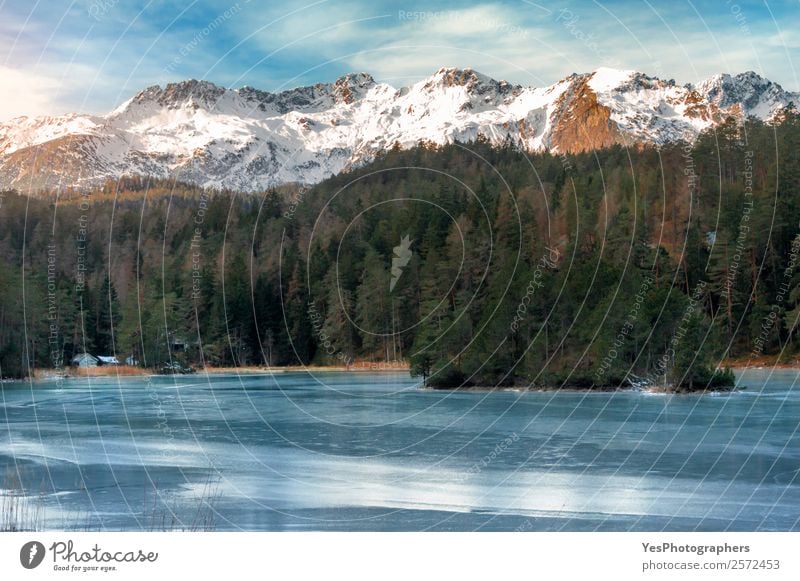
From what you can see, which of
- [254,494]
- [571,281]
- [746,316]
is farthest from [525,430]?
[746,316]

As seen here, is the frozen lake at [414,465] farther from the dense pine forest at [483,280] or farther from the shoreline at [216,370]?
the shoreline at [216,370]

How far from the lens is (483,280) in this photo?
237ft

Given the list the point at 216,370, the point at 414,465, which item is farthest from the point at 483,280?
the point at 414,465

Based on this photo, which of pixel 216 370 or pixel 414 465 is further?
pixel 216 370

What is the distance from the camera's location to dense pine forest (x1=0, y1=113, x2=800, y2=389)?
49.7 metres

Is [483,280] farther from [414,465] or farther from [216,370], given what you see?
[414,465]

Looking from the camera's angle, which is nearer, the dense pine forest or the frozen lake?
the frozen lake

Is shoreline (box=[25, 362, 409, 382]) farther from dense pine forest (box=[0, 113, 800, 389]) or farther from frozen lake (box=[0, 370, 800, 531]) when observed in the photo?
frozen lake (box=[0, 370, 800, 531])

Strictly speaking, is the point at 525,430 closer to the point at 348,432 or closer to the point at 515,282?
the point at 348,432

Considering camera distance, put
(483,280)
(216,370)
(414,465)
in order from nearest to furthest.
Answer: (414,465)
(483,280)
(216,370)

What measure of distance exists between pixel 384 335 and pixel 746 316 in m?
27.9

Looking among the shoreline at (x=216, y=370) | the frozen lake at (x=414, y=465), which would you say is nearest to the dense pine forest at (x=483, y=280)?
the shoreline at (x=216, y=370)

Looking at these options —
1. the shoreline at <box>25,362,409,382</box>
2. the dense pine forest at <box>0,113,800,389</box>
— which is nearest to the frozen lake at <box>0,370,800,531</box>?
the dense pine forest at <box>0,113,800,389</box>

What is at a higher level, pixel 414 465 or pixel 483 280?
pixel 483 280
